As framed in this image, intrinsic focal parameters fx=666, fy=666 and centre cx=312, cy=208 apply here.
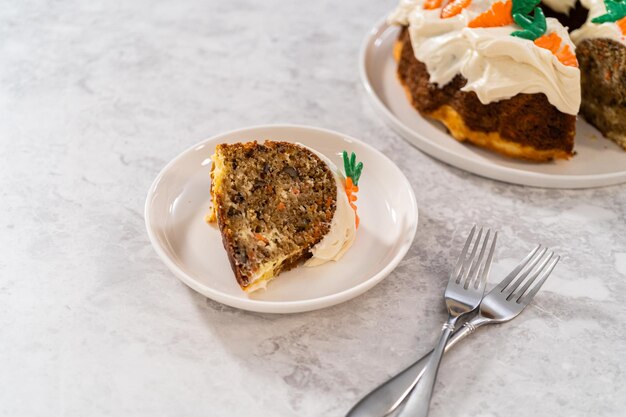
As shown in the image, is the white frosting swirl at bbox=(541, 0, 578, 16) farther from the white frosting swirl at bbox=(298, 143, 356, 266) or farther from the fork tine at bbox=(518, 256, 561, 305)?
the white frosting swirl at bbox=(298, 143, 356, 266)

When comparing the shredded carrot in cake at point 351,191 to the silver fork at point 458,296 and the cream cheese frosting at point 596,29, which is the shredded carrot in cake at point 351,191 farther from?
the cream cheese frosting at point 596,29

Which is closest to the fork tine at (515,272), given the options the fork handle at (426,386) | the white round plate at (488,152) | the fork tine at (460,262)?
the fork tine at (460,262)

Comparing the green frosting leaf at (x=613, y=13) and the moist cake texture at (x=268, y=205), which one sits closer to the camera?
the moist cake texture at (x=268, y=205)

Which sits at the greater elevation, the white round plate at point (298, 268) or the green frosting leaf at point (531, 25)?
the green frosting leaf at point (531, 25)

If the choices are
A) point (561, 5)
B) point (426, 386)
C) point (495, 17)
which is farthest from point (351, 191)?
point (561, 5)

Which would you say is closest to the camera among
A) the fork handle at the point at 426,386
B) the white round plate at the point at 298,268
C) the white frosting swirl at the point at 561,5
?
the fork handle at the point at 426,386

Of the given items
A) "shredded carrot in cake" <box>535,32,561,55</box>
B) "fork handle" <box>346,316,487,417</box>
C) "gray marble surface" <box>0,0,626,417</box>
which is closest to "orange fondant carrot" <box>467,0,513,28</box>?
"shredded carrot in cake" <box>535,32,561,55</box>
